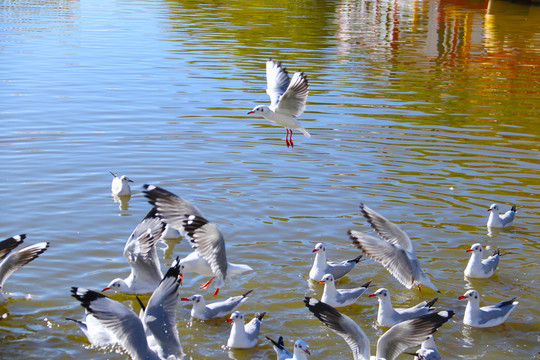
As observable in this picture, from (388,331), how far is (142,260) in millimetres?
3467

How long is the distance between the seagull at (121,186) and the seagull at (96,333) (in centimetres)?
438

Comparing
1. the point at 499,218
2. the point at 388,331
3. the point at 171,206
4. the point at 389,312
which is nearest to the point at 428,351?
the point at 388,331

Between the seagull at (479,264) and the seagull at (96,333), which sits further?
the seagull at (479,264)

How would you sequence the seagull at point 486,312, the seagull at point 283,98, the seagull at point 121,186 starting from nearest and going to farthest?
the seagull at point 486,312 → the seagull at point 283,98 → the seagull at point 121,186

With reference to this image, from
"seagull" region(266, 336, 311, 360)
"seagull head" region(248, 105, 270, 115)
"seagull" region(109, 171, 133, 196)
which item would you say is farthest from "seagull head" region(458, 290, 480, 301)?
"seagull" region(109, 171, 133, 196)

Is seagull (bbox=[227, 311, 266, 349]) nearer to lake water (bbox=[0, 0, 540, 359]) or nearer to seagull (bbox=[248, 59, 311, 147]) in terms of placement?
lake water (bbox=[0, 0, 540, 359])

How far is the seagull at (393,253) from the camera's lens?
958cm

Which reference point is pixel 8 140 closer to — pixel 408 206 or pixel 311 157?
pixel 311 157

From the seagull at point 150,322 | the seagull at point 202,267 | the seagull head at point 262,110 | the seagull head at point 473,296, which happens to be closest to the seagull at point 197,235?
the seagull at point 202,267

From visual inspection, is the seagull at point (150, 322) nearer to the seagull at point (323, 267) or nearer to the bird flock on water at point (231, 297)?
the bird flock on water at point (231, 297)

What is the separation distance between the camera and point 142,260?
31.0 ft

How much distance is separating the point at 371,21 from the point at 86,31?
15218mm

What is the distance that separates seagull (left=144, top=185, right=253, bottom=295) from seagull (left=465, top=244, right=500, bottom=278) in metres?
3.06

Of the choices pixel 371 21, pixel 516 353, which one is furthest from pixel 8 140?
pixel 371 21
